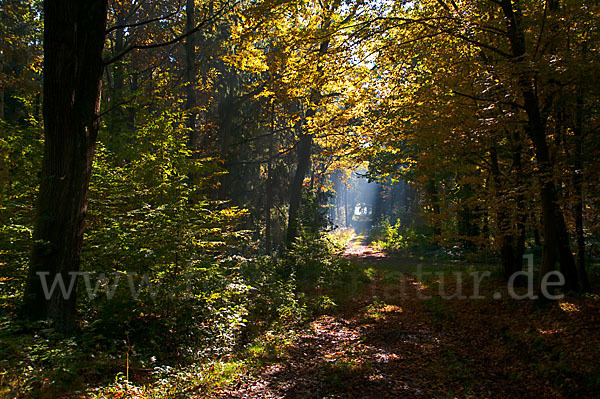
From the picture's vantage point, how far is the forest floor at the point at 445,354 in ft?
15.1

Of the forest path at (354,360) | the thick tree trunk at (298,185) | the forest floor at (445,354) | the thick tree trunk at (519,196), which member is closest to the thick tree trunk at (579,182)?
the forest floor at (445,354)

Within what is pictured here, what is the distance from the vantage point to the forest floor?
4.62 meters

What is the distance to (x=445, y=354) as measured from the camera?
235 inches

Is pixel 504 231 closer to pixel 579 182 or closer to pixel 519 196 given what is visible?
pixel 519 196

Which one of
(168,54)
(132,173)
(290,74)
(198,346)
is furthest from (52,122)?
(168,54)

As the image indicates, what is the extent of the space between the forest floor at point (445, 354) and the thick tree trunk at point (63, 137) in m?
2.75

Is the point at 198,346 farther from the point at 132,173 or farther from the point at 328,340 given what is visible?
the point at 132,173

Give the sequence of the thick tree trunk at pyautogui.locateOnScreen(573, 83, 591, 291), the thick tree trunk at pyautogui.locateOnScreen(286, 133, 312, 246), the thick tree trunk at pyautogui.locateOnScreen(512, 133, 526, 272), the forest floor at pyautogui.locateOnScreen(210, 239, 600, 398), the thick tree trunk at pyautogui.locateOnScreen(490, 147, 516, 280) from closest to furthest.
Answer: the forest floor at pyautogui.locateOnScreen(210, 239, 600, 398)
the thick tree trunk at pyautogui.locateOnScreen(573, 83, 591, 291)
the thick tree trunk at pyautogui.locateOnScreen(512, 133, 526, 272)
the thick tree trunk at pyautogui.locateOnScreen(490, 147, 516, 280)
the thick tree trunk at pyautogui.locateOnScreen(286, 133, 312, 246)

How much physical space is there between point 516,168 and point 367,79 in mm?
4525

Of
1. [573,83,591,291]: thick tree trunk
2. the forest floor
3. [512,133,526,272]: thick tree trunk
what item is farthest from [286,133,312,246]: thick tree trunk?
[573,83,591,291]: thick tree trunk

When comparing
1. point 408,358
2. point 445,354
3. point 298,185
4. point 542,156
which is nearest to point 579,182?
point 542,156

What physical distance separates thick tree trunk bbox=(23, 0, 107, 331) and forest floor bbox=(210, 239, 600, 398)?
275 centimetres

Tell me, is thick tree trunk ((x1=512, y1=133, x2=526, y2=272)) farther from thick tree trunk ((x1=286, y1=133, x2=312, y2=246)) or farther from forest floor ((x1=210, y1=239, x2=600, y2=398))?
thick tree trunk ((x1=286, y1=133, x2=312, y2=246))

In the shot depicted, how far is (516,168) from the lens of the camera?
28.7 ft
